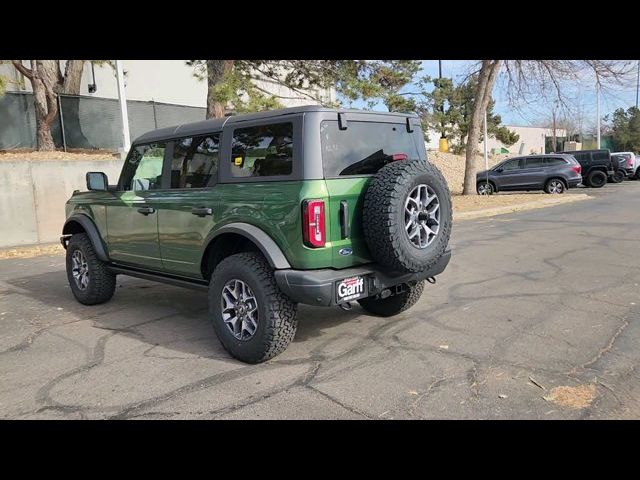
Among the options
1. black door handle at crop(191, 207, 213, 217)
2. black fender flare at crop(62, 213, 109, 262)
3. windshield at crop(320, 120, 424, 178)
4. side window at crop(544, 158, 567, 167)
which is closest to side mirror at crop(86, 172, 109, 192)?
black fender flare at crop(62, 213, 109, 262)

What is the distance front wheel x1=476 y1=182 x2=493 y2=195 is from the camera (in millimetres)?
21969

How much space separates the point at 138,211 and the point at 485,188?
62.2 ft

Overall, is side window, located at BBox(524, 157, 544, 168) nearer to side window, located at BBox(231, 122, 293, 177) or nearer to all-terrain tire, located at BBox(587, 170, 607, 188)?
all-terrain tire, located at BBox(587, 170, 607, 188)

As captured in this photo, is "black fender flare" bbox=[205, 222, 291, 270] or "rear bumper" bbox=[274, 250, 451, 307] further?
"black fender flare" bbox=[205, 222, 291, 270]

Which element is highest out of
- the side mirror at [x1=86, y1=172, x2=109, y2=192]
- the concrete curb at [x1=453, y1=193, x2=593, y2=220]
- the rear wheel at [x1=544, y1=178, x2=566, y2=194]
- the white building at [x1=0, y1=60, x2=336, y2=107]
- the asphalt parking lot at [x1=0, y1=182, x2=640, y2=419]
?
the white building at [x1=0, y1=60, x2=336, y2=107]

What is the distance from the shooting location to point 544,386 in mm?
3568

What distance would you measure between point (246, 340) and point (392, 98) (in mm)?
9942

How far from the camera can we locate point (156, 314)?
5.87 m

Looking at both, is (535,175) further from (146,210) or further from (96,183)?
(146,210)

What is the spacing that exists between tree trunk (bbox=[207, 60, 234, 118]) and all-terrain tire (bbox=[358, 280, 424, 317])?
22.6 feet

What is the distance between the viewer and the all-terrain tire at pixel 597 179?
2495cm

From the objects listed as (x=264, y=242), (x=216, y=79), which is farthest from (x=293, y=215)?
(x=216, y=79)
